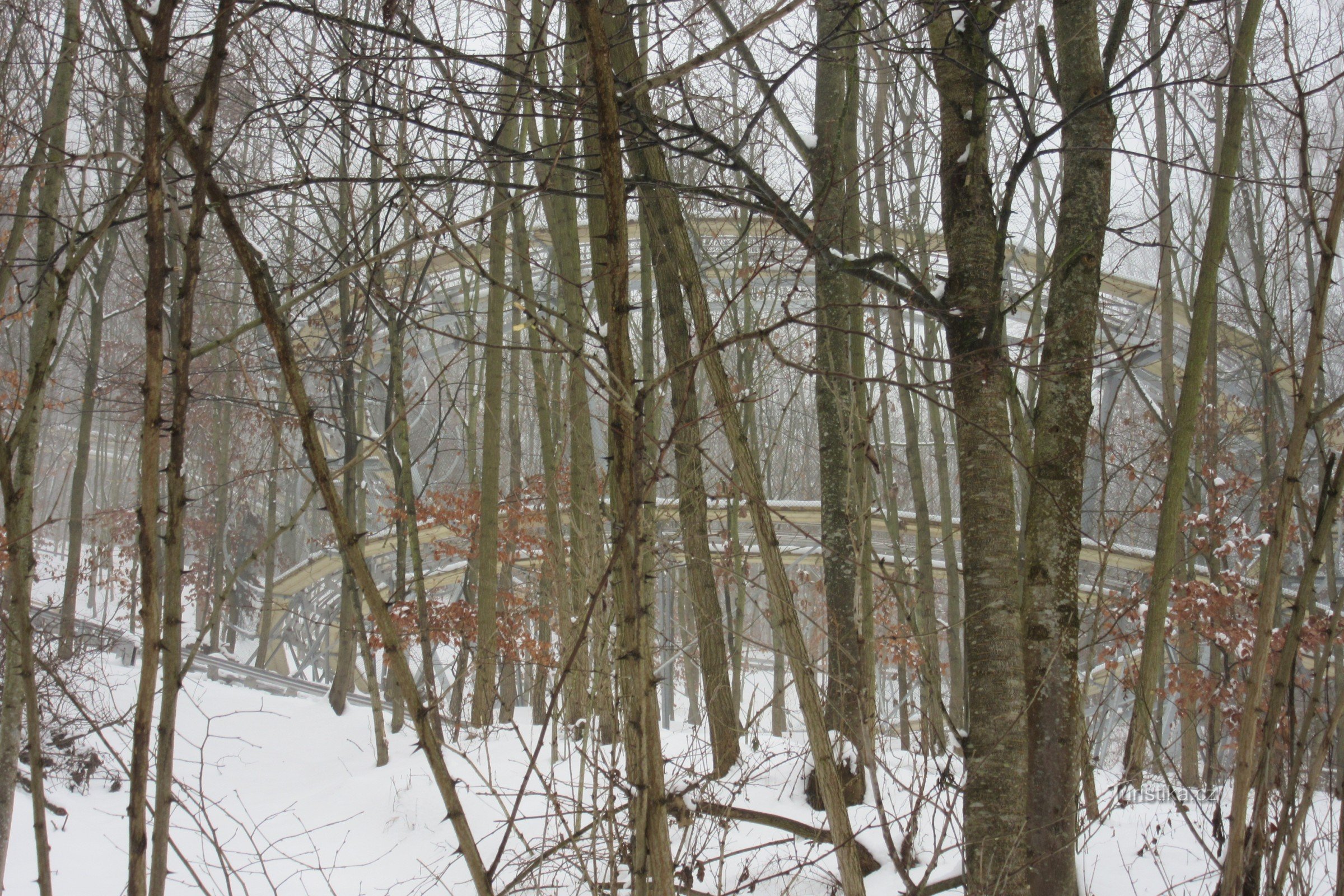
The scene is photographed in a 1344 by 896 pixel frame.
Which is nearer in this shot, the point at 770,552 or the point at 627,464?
the point at 627,464

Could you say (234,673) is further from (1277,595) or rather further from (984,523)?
(1277,595)

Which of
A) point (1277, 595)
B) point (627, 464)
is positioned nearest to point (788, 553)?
point (1277, 595)

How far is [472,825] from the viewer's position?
5211 mm

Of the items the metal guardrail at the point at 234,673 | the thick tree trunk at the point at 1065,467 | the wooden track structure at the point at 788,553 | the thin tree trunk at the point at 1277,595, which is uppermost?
the wooden track structure at the point at 788,553

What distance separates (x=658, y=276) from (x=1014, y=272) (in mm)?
14866

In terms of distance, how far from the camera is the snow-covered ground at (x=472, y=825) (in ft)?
10.6

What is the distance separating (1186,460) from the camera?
329 cm

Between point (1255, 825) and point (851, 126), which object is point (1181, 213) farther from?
point (1255, 825)

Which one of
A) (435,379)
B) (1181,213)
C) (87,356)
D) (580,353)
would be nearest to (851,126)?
(435,379)

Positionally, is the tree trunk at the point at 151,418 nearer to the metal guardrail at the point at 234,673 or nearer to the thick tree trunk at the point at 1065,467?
the thick tree trunk at the point at 1065,467

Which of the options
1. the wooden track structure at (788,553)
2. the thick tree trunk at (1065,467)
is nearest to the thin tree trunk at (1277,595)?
the thick tree trunk at (1065,467)

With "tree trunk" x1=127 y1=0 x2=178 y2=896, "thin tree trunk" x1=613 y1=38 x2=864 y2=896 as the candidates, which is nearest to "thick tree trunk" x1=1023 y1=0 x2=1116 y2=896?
"thin tree trunk" x1=613 y1=38 x2=864 y2=896

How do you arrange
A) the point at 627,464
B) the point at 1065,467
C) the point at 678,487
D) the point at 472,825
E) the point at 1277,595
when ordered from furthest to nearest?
the point at 472,825 < the point at 678,487 < the point at 1065,467 < the point at 1277,595 < the point at 627,464

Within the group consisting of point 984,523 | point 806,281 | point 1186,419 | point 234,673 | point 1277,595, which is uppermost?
point 806,281
